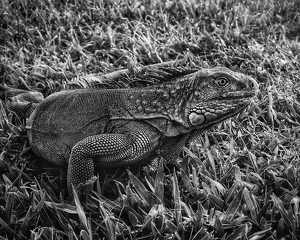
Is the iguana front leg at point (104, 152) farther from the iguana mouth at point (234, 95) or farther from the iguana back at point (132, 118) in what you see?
the iguana mouth at point (234, 95)

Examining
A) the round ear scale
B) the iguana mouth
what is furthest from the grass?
the iguana mouth

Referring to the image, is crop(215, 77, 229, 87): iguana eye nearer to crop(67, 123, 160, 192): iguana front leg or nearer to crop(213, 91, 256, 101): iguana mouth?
crop(213, 91, 256, 101): iguana mouth

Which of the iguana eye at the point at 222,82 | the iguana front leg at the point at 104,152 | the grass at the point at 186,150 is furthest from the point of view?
the iguana eye at the point at 222,82

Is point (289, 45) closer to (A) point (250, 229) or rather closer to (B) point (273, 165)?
(B) point (273, 165)

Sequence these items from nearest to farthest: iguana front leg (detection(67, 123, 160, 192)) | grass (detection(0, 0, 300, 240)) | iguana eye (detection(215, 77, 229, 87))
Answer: grass (detection(0, 0, 300, 240)) → iguana front leg (detection(67, 123, 160, 192)) → iguana eye (detection(215, 77, 229, 87))

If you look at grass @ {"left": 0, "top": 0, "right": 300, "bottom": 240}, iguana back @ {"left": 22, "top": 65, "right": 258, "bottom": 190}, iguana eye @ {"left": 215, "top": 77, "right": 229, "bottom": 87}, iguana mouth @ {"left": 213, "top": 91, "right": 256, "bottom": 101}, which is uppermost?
iguana eye @ {"left": 215, "top": 77, "right": 229, "bottom": 87}

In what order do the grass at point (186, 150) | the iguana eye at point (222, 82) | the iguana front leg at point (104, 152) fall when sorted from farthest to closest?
1. the iguana eye at point (222, 82)
2. the iguana front leg at point (104, 152)
3. the grass at point (186, 150)

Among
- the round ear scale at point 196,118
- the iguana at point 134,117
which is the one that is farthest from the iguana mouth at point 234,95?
the round ear scale at point 196,118

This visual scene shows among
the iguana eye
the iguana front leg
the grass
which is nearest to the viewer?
the grass
